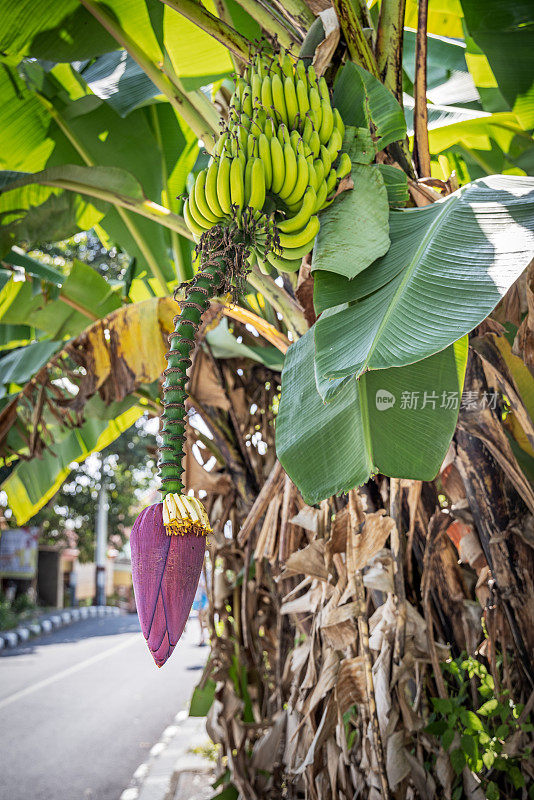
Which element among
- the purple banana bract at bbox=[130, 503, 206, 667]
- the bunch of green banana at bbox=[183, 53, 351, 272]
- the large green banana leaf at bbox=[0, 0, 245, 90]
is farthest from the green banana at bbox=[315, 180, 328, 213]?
the large green banana leaf at bbox=[0, 0, 245, 90]

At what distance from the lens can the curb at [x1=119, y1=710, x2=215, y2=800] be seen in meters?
3.25

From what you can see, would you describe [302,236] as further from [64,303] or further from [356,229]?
[64,303]

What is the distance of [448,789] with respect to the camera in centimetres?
129

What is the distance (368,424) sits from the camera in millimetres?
934

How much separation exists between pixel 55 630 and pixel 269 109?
13.2 metres

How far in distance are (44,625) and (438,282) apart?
1286 cm

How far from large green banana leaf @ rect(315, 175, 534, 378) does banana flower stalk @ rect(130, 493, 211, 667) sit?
248 mm

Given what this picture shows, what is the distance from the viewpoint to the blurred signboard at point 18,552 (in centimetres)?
1251

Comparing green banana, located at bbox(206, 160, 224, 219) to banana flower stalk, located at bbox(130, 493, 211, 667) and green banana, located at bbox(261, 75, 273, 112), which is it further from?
banana flower stalk, located at bbox(130, 493, 211, 667)

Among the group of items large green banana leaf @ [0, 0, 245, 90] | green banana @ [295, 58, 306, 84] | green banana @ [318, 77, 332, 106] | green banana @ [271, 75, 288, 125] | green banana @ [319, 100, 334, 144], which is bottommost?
green banana @ [319, 100, 334, 144]

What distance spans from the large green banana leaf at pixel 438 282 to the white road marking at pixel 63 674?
A: 20.3ft

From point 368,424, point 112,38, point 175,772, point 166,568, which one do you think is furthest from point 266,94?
point 175,772

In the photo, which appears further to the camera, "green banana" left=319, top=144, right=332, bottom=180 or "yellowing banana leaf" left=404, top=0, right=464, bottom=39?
"yellowing banana leaf" left=404, top=0, right=464, bottom=39

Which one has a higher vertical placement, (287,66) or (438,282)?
(287,66)
